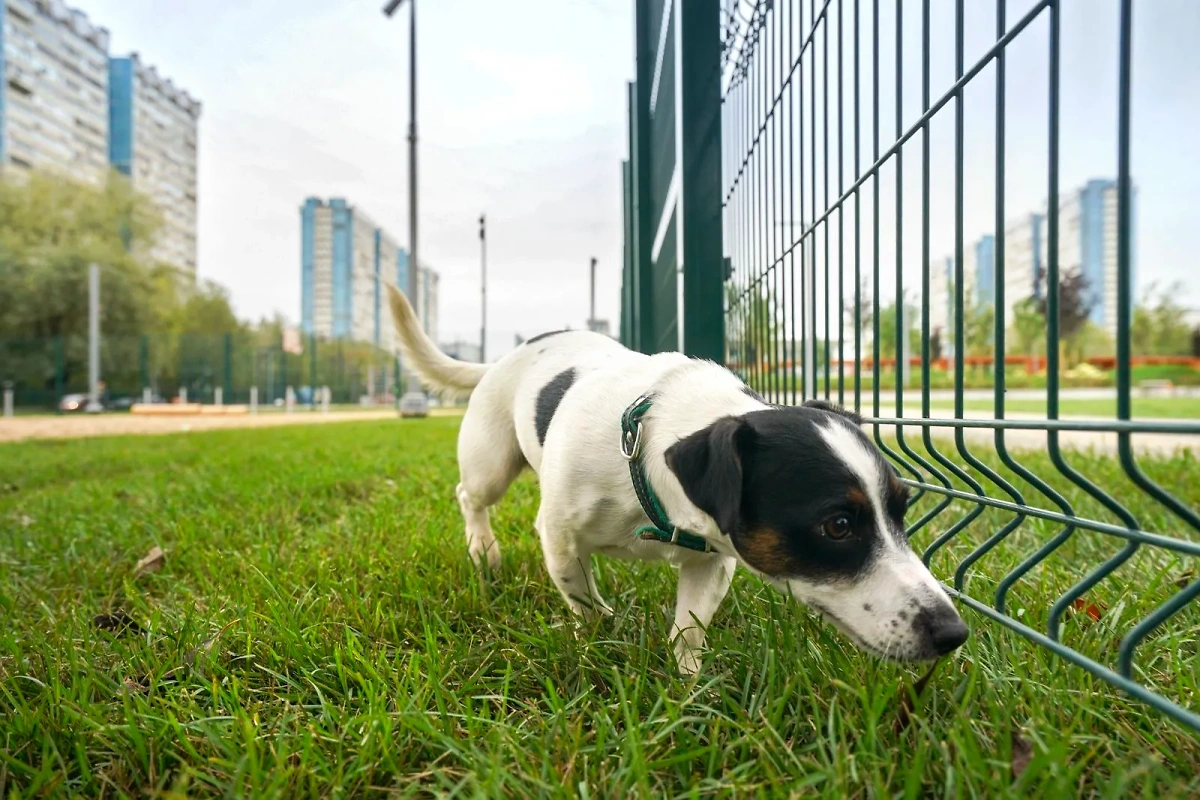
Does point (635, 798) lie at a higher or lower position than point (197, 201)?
lower

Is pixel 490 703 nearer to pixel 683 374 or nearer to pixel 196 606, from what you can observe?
pixel 683 374

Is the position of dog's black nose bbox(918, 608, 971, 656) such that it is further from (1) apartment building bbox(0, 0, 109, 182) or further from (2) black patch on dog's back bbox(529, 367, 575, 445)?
(1) apartment building bbox(0, 0, 109, 182)

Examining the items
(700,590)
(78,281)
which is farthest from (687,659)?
(78,281)

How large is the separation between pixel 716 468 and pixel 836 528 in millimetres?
265

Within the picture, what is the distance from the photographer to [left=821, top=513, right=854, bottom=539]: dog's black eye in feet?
4.82

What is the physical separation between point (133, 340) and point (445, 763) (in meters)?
39.3

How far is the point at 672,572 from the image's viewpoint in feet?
7.85

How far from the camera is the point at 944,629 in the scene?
1292 millimetres

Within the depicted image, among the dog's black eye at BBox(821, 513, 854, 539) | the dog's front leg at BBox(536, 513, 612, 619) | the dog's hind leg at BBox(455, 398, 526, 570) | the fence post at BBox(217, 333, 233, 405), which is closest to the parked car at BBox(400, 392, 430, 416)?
the fence post at BBox(217, 333, 233, 405)

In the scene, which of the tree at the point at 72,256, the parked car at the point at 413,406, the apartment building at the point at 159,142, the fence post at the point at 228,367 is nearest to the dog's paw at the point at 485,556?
the parked car at the point at 413,406

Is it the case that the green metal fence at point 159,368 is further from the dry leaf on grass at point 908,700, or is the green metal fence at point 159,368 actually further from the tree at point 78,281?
the dry leaf on grass at point 908,700

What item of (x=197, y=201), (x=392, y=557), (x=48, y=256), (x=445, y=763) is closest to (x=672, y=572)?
(x=392, y=557)

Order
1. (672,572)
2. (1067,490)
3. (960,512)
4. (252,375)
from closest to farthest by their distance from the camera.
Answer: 1. (672,572)
2. (960,512)
3. (1067,490)
4. (252,375)

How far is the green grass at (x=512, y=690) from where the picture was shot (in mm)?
1128
